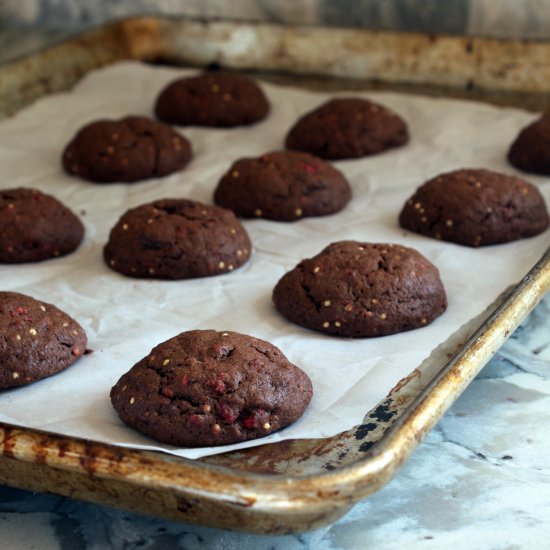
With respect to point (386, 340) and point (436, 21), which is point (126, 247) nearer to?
point (386, 340)

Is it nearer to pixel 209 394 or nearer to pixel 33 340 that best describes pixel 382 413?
pixel 209 394

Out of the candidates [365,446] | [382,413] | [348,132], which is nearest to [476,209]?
[348,132]

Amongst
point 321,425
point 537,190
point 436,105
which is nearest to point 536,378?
point 321,425

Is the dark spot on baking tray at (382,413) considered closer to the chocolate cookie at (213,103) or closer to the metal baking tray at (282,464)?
the metal baking tray at (282,464)

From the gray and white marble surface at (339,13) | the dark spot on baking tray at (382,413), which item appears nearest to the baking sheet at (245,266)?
the dark spot on baking tray at (382,413)

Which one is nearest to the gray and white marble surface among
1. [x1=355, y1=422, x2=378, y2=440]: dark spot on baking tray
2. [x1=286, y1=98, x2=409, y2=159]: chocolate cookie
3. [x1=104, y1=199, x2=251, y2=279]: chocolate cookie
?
[x1=286, y1=98, x2=409, y2=159]: chocolate cookie

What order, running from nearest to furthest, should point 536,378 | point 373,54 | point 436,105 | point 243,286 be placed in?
point 536,378, point 243,286, point 436,105, point 373,54
